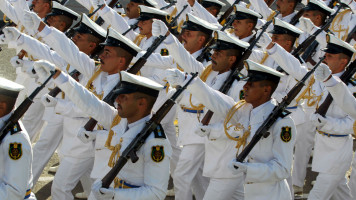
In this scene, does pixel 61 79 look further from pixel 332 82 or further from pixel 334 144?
pixel 334 144

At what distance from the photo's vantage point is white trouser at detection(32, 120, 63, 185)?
8.00 m

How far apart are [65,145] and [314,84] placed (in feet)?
9.40

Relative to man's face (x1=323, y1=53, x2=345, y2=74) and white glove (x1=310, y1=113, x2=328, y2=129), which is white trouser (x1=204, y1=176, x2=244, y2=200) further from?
man's face (x1=323, y1=53, x2=345, y2=74)

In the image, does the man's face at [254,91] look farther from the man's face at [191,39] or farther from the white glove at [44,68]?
the man's face at [191,39]

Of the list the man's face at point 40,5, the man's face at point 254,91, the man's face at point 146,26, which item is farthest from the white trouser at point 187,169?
the man's face at point 40,5

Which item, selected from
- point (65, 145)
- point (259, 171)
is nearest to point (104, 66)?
point (65, 145)

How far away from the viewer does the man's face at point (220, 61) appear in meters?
7.08

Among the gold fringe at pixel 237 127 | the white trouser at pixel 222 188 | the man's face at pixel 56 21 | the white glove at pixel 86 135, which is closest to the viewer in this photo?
the gold fringe at pixel 237 127

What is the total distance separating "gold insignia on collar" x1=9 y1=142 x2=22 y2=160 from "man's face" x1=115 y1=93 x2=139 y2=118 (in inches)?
31.8

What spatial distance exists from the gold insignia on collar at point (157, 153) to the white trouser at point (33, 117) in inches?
161

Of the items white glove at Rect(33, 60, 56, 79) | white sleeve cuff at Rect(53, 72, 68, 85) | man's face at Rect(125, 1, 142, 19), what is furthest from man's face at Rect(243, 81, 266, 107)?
man's face at Rect(125, 1, 142, 19)

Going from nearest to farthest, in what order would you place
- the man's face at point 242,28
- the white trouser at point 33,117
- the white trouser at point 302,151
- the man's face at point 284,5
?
the white trouser at point 302,151
the white trouser at point 33,117
the man's face at point 242,28
the man's face at point 284,5

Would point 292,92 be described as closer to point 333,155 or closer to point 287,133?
point 287,133

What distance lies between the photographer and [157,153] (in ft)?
16.6
